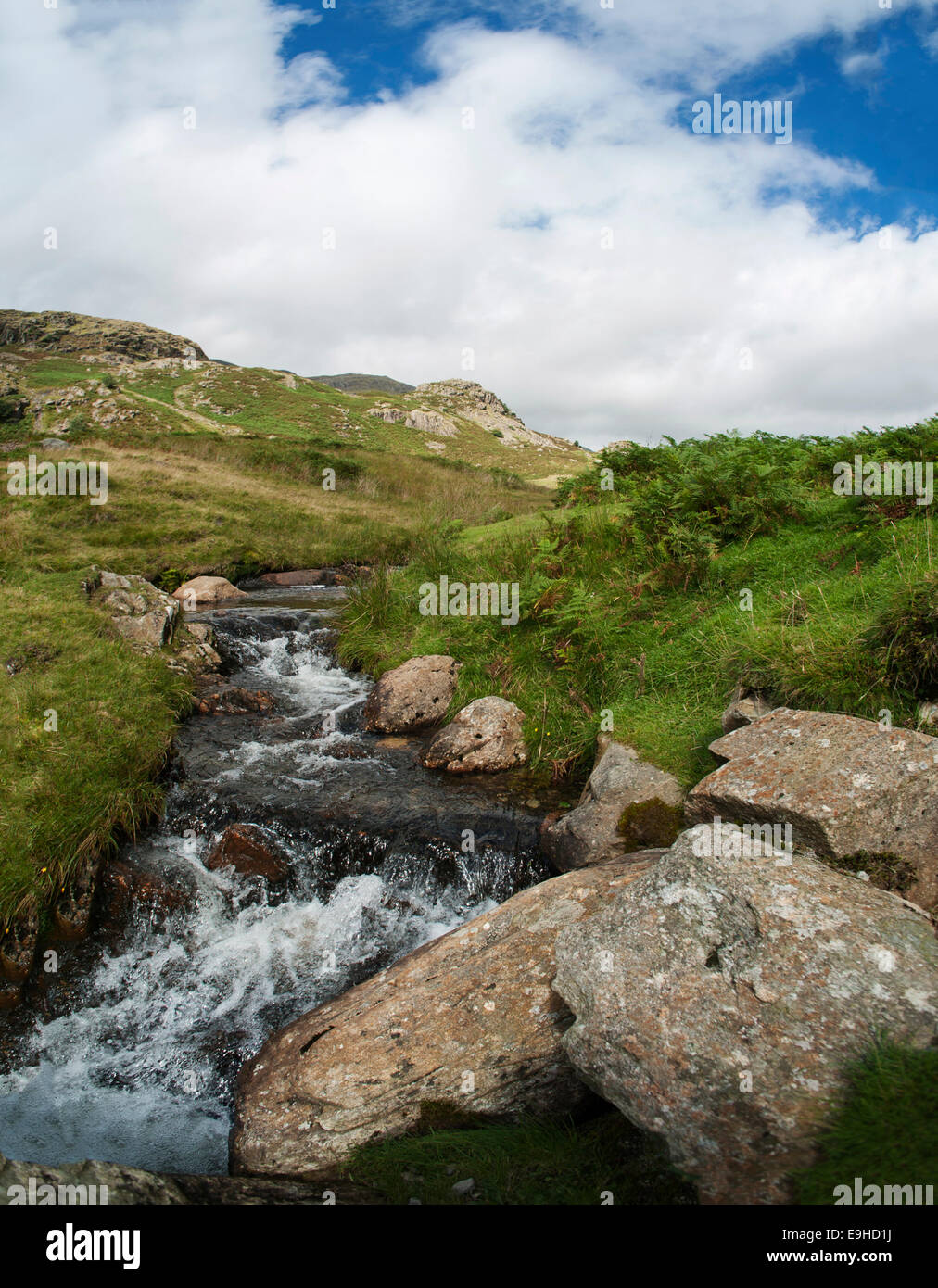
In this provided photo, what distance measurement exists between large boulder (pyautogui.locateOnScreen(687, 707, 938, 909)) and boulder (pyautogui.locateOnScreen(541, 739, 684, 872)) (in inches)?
32.2

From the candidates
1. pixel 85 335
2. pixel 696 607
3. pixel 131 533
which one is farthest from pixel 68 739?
pixel 85 335

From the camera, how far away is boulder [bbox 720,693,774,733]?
6398mm

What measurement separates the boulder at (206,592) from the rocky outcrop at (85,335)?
9350cm

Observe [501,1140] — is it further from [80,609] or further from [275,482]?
[275,482]

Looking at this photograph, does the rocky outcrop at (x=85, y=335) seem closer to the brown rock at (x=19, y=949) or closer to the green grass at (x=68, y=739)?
the green grass at (x=68, y=739)

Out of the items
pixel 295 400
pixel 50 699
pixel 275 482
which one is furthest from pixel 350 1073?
pixel 295 400

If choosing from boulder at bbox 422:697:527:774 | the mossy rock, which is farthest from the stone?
boulder at bbox 422:697:527:774

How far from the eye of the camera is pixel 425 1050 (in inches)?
173

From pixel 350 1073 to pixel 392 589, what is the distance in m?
10.2

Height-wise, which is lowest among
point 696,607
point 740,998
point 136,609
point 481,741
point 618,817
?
point 740,998

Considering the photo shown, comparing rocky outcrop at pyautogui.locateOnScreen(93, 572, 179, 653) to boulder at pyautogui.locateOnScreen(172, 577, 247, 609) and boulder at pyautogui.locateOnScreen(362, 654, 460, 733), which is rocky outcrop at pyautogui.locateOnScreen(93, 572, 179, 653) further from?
→ boulder at pyautogui.locateOnScreen(362, 654, 460, 733)

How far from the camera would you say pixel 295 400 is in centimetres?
7919

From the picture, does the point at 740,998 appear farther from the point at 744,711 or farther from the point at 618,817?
the point at 744,711

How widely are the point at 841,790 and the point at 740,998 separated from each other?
2034 mm
